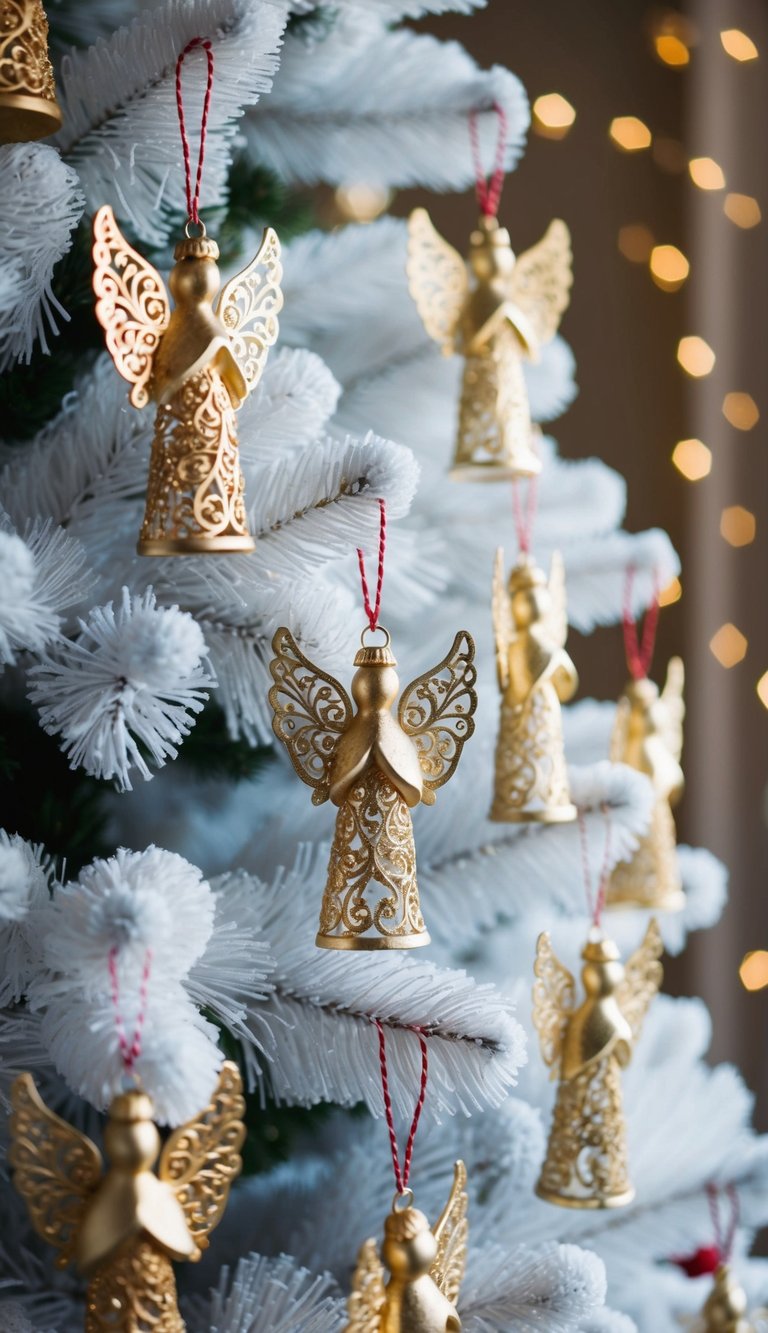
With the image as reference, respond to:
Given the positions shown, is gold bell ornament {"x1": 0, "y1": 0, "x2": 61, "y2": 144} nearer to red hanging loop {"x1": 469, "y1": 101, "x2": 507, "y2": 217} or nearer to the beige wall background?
red hanging loop {"x1": 469, "y1": 101, "x2": 507, "y2": 217}

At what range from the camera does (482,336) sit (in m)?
1.00

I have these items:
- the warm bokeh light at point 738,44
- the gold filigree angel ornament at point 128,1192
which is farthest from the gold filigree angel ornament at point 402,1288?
the warm bokeh light at point 738,44

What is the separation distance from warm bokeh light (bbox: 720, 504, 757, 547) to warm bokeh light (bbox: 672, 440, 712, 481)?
2.4 inches

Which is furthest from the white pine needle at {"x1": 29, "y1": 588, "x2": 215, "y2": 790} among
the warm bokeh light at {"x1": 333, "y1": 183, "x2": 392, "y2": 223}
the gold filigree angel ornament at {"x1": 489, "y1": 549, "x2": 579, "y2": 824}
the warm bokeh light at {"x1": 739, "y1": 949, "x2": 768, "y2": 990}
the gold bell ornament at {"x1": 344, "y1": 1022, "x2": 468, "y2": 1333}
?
the warm bokeh light at {"x1": 739, "y1": 949, "x2": 768, "y2": 990}

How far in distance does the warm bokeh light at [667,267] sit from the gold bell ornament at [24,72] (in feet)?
3.91

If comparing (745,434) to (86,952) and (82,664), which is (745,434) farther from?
(86,952)

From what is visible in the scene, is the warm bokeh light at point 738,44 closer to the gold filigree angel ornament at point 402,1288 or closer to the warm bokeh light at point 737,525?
the warm bokeh light at point 737,525

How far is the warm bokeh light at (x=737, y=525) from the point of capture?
167 cm

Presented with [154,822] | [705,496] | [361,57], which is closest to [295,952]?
[154,822]

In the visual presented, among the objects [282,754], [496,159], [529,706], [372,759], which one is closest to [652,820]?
[529,706]

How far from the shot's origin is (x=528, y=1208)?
1004 mm

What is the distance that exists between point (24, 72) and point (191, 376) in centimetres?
18

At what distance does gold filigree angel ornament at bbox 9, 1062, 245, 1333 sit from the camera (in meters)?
0.59

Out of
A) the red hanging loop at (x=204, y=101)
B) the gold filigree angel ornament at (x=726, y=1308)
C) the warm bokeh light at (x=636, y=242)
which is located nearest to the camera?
the red hanging loop at (x=204, y=101)
